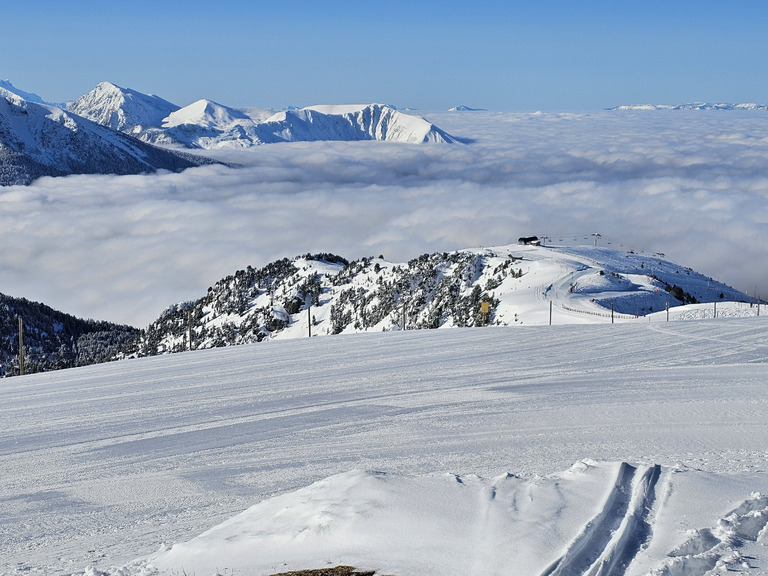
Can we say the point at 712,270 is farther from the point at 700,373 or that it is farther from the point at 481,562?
the point at 481,562

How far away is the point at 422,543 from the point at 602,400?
27.8ft

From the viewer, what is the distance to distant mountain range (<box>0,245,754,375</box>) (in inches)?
2156

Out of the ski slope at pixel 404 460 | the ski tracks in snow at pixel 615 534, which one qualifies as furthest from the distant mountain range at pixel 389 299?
the ski tracks in snow at pixel 615 534

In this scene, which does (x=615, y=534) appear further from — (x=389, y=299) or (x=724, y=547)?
(x=389, y=299)

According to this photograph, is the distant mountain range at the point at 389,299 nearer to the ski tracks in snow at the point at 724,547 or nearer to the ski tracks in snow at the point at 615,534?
the ski tracks in snow at the point at 615,534

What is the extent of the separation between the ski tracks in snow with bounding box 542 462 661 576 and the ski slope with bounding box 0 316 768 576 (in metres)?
0.02

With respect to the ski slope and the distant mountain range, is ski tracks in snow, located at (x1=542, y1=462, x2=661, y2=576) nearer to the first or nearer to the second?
the ski slope

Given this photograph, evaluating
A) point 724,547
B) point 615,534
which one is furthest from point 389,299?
point 724,547

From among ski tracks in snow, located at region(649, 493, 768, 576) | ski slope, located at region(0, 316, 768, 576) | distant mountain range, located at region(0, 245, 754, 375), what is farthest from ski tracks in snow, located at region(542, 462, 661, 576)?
distant mountain range, located at region(0, 245, 754, 375)

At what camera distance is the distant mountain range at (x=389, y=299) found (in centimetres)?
5475

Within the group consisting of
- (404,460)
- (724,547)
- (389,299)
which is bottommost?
(404,460)

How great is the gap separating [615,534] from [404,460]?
458 cm

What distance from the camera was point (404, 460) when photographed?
35.8ft

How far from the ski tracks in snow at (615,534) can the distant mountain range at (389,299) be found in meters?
31.9
